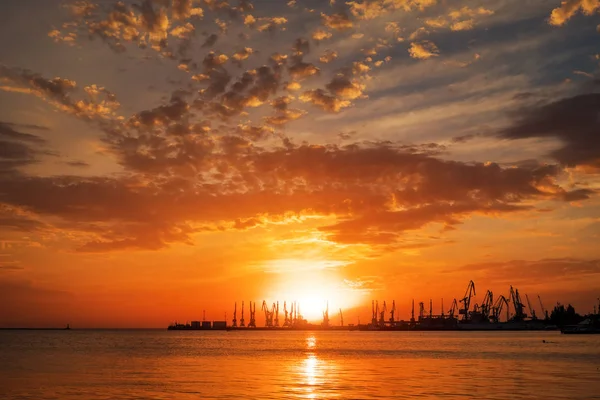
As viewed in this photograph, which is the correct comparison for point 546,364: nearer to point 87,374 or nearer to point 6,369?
point 87,374

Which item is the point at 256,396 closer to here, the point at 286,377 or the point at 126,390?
the point at 126,390

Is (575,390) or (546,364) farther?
(546,364)

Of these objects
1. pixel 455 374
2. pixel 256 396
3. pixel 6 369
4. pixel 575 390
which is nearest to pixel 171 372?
pixel 6 369

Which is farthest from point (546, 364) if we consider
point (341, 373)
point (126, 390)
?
point (126, 390)

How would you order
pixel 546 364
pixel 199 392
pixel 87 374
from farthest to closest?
pixel 546 364, pixel 87 374, pixel 199 392

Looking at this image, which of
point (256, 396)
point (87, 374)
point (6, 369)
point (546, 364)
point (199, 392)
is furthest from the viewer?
point (546, 364)

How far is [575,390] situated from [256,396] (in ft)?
86.4

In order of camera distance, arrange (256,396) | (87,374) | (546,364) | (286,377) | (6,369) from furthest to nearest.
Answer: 1. (546,364)
2. (6,369)
3. (87,374)
4. (286,377)
5. (256,396)

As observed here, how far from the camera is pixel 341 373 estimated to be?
66.6 metres

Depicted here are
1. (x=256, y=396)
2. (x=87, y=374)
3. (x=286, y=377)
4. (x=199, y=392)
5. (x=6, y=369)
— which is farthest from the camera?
(x=6, y=369)

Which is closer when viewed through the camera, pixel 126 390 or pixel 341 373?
pixel 126 390

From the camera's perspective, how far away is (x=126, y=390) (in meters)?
51.0

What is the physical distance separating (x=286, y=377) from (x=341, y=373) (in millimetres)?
7728

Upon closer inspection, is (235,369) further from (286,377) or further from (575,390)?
(575,390)
